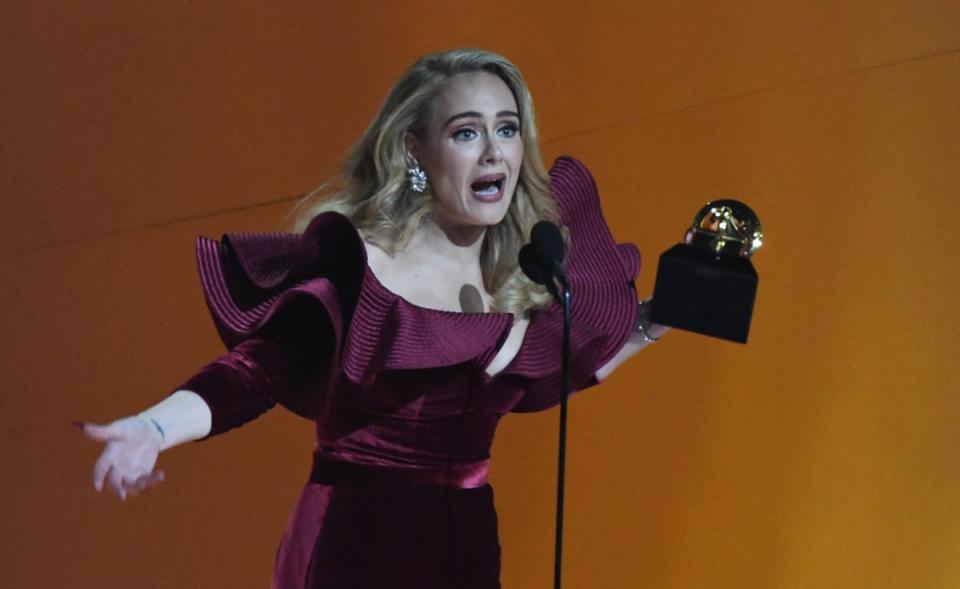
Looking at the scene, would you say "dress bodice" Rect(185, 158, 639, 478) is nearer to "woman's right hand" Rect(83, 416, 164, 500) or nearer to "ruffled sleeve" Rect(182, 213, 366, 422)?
"ruffled sleeve" Rect(182, 213, 366, 422)

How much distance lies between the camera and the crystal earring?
79.4 inches

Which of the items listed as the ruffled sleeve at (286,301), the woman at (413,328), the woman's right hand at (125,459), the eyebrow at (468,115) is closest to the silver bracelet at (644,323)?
the woman at (413,328)

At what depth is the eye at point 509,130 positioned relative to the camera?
6.52ft

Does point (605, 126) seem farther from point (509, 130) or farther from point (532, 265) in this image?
point (532, 265)

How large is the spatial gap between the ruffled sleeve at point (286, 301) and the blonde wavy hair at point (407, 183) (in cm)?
17

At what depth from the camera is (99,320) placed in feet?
7.98

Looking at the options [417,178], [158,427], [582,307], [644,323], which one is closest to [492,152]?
[417,178]

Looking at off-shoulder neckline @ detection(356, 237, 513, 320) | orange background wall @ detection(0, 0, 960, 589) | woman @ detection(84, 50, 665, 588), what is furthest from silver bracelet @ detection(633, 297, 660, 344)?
orange background wall @ detection(0, 0, 960, 589)

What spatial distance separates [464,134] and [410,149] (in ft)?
0.35

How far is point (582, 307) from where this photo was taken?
2.03 m

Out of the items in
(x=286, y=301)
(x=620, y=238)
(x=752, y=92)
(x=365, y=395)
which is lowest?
(x=365, y=395)

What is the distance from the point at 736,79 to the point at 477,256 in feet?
3.66

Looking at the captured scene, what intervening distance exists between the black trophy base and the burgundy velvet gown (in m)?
0.21

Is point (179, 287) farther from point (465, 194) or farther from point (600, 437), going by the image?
point (600, 437)
